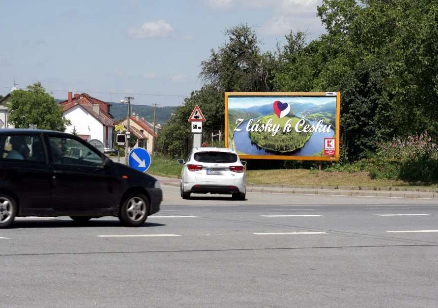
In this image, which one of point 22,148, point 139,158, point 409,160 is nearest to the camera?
point 22,148

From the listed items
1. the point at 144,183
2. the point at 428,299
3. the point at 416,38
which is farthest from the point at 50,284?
the point at 416,38

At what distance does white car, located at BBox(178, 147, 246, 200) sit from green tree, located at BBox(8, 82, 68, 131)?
4029 inches

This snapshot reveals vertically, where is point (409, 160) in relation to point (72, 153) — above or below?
above

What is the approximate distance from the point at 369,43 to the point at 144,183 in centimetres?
3701

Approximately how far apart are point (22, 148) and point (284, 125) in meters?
30.9

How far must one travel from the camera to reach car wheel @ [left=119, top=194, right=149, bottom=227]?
15.1 metres

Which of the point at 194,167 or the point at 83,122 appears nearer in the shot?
the point at 194,167

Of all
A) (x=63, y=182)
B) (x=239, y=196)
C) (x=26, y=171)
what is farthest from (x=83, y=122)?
(x=26, y=171)

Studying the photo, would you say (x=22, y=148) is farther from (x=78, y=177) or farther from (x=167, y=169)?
(x=167, y=169)

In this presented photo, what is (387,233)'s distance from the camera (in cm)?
1566

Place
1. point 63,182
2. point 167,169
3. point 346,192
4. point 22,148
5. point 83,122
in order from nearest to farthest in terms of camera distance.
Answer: point 22,148
point 63,182
point 346,192
point 167,169
point 83,122

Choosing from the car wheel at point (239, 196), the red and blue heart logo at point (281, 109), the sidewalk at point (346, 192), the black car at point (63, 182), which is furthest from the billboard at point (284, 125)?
the black car at point (63, 182)

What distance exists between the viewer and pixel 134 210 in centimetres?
1524

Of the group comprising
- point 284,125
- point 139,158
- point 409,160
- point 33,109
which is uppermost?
point 33,109
